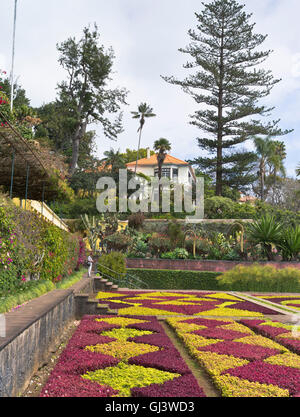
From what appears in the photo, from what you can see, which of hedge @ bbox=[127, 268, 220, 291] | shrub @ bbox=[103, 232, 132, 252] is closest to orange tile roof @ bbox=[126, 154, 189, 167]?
shrub @ bbox=[103, 232, 132, 252]

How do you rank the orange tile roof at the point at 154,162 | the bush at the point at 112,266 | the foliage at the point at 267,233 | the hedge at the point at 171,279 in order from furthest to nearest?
1. the orange tile roof at the point at 154,162
2. the foliage at the point at 267,233
3. the hedge at the point at 171,279
4. the bush at the point at 112,266

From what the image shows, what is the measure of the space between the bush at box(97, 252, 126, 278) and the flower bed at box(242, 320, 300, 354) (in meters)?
9.31

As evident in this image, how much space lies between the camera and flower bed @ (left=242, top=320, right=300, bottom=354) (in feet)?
24.5

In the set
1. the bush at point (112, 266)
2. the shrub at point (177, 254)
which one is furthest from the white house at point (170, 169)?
the bush at point (112, 266)

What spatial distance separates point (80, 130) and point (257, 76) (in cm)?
1729

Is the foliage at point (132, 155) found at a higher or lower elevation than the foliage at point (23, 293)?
higher

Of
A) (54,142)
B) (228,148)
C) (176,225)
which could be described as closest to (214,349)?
(176,225)

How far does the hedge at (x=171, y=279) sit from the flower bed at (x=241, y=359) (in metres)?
10.0

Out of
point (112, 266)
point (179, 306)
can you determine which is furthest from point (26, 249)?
point (112, 266)

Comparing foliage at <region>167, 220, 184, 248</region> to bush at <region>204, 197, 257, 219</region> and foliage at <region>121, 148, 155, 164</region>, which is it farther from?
foliage at <region>121, 148, 155, 164</region>

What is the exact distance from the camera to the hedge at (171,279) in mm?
19608

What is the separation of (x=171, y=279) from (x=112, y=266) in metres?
3.24

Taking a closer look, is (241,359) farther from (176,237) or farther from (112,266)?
(176,237)

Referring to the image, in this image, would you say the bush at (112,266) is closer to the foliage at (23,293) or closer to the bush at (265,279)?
the bush at (265,279)
